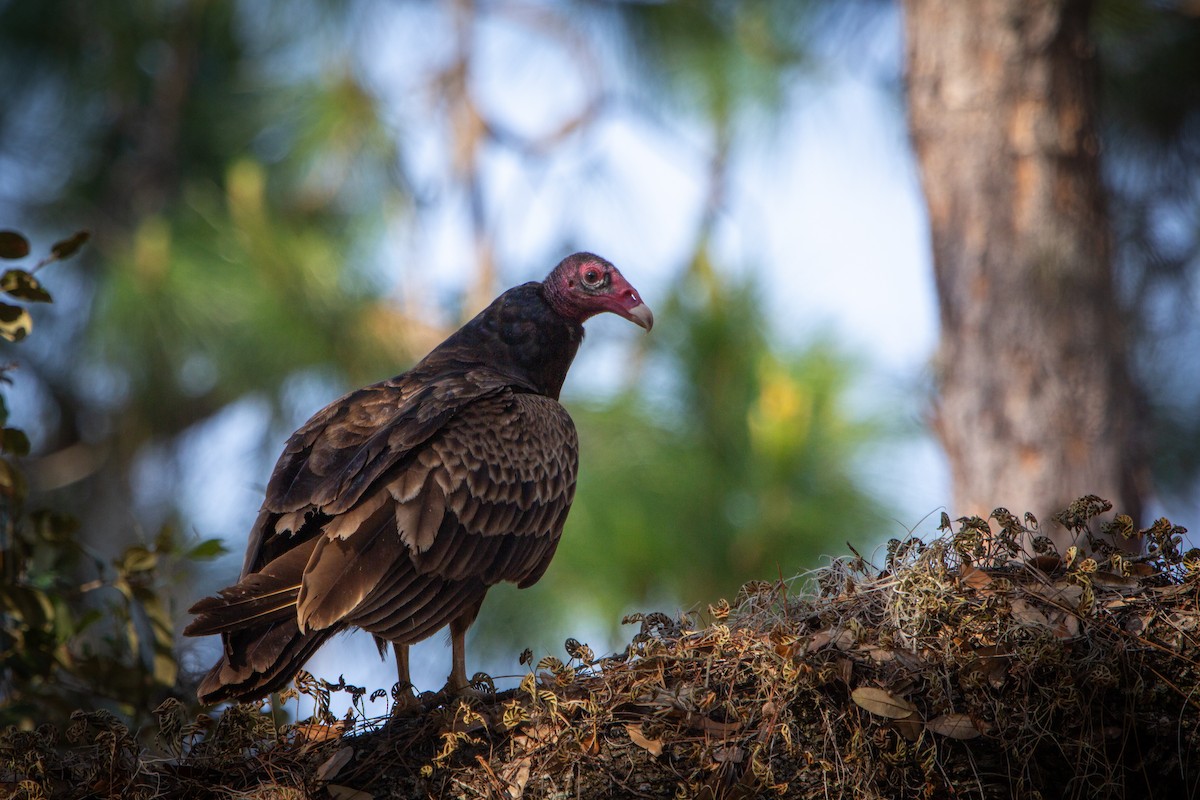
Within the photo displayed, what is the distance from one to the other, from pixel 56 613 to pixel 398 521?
1.15m

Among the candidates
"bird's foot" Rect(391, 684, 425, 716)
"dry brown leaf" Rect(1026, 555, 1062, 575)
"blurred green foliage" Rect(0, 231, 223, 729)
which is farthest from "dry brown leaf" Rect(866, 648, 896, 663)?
"blurred green foliage" Rect(0, 231, 223, 729)

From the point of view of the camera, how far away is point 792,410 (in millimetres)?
6164

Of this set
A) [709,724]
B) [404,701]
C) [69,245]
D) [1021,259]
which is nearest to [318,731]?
[404,701]

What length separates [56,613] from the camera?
Result: 136 inches

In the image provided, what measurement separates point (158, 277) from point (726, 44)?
168 inches

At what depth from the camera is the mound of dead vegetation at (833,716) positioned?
2.43 meters

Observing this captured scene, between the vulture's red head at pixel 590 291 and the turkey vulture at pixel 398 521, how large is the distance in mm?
426

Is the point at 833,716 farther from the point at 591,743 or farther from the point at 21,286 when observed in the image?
the point at 21,286

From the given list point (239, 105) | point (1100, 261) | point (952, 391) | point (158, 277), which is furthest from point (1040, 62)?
point (239, 105)

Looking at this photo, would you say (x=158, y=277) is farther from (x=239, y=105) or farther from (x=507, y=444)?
(x=507, y=444)

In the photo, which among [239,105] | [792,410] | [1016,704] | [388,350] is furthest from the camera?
[239,105]

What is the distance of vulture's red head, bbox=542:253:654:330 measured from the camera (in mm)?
4316

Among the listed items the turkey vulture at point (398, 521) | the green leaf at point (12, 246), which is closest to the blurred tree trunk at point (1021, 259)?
the turkey vulture at point (398, 521)

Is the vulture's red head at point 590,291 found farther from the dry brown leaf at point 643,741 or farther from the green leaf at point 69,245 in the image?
the dry brown leaf at point 643,741
